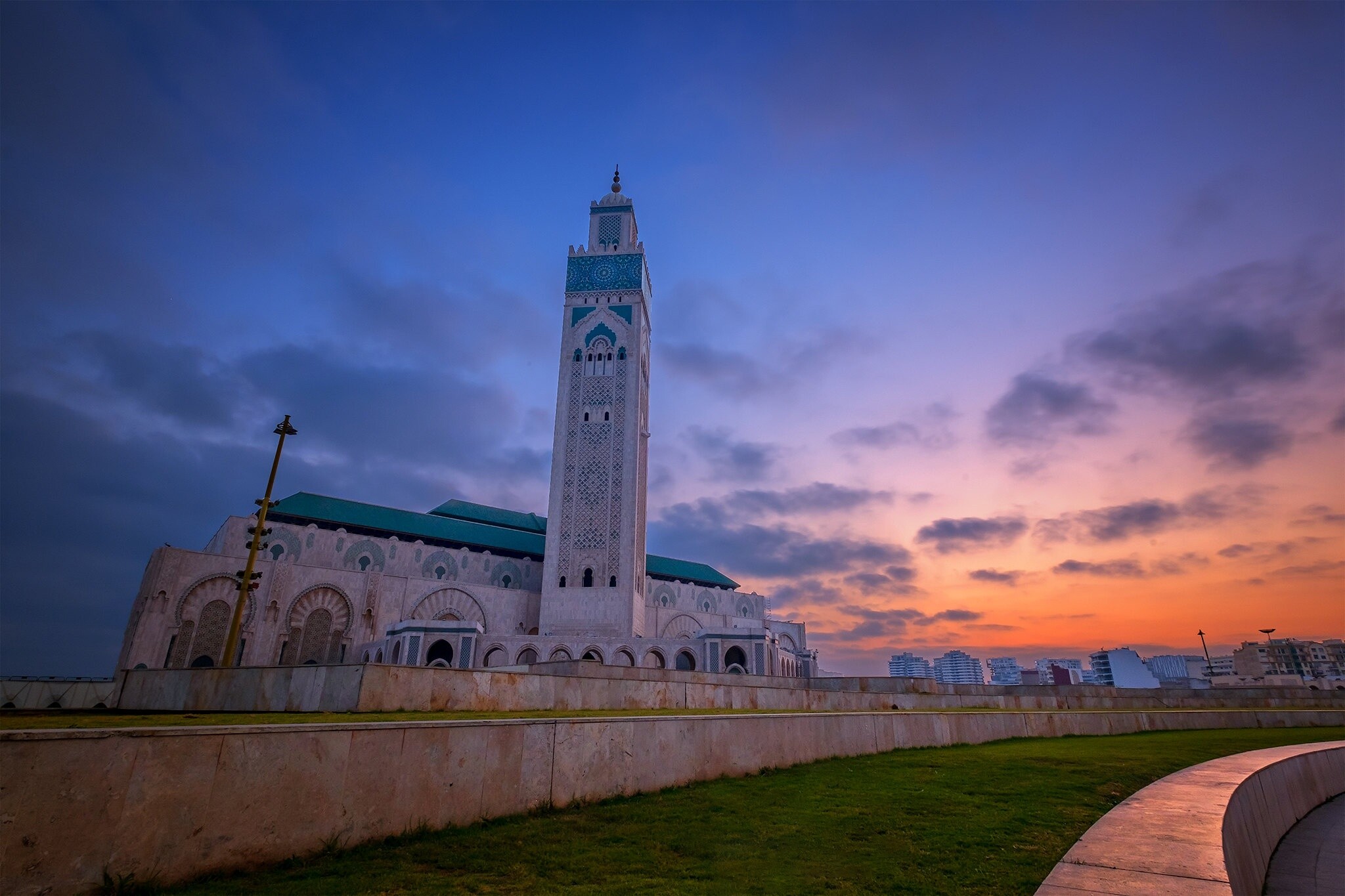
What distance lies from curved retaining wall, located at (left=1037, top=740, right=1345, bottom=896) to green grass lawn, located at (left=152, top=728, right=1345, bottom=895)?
437 mm

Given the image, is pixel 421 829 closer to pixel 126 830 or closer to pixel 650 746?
pixel 126 830

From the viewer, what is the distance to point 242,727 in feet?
14.0

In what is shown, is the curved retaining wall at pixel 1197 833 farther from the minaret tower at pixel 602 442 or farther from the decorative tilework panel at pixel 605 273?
the decorative tilework panel at pixel 605 273

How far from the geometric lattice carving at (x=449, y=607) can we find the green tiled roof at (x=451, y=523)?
5.50 meters

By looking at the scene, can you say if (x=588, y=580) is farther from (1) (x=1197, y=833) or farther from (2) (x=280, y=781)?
(1) (x=1197, y=833)

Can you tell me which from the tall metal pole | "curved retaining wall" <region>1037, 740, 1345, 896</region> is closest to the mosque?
the tall metal pole

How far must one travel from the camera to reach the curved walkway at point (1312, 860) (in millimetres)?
4719

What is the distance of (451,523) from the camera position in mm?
45188

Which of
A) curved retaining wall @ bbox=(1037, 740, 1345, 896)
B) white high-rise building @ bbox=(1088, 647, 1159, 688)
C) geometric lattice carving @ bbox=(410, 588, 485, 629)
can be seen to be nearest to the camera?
curved retaining wall @ bbox=(1037, 740, 1345, 896)

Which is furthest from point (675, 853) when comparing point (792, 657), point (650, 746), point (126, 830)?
point (792, 657)

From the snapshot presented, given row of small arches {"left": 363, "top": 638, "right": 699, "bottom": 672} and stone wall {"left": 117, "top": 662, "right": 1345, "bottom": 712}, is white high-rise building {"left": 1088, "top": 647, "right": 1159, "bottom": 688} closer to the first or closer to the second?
row of small arches {"left": 363, "top": 638, "right": 699, "bottom": 672}

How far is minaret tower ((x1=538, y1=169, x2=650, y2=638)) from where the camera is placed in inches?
1523

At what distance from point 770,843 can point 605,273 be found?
4417cm

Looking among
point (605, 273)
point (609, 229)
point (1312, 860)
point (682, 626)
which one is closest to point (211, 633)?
Answer: point (682, 626)
